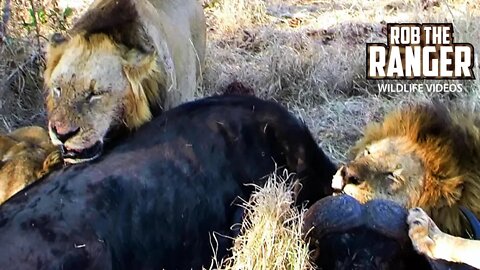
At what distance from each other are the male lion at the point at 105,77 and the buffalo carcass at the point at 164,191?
0.18m

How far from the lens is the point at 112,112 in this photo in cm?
379

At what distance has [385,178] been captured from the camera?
11.7 feet

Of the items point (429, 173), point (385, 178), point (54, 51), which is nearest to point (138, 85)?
point (54, 51)

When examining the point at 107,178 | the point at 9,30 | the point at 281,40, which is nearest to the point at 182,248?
the point at 107,178

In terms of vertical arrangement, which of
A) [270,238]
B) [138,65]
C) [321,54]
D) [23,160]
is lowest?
[321,54]

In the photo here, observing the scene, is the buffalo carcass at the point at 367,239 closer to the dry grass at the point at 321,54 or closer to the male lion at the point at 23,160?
the male lion at the point at 23,160

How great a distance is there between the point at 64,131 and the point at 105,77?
1.11ft

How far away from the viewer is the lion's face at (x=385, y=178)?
3523 mm

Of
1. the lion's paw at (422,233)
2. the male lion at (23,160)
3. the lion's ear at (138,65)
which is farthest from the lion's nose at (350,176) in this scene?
the male lion at (23,160)

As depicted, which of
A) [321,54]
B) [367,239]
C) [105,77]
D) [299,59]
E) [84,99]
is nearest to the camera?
[367,239]

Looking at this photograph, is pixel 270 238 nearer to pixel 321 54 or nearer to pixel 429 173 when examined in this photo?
pixel 429 173

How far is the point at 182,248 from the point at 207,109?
1.99ft

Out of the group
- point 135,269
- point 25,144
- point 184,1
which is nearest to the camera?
point 135,269

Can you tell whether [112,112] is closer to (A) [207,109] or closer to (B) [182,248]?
(A) [207,109]
